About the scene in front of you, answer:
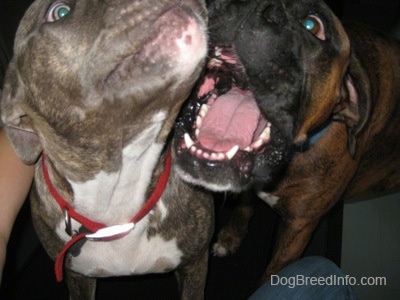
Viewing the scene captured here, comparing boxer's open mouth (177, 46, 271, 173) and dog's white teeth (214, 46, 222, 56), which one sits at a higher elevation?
dog's white teeth (214, 46, 222, 56)

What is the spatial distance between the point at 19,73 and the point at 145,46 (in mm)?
608

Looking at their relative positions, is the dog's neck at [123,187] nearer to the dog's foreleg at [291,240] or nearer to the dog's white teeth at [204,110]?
the dog's white teeth at [204,110]

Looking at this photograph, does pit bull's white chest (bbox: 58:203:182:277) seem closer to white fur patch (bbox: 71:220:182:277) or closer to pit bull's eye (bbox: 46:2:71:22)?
white fur patch (bbox: 71:220:182:277)

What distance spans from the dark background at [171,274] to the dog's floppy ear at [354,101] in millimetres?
1415

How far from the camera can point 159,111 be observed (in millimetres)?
1495

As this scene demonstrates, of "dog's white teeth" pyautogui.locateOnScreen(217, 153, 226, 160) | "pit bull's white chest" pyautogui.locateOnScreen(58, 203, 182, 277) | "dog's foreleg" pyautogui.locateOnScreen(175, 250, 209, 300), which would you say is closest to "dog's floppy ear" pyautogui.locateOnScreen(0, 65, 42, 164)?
"pit bull's white chest" pyautogui.locateOnScreen(58, 203, 182, 277)

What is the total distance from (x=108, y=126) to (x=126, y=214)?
1.79ft

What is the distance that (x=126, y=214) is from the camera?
1896 millimetres

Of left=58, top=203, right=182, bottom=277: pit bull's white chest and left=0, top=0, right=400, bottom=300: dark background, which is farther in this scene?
left=0, top=0, right=400, bottom=300: dark background

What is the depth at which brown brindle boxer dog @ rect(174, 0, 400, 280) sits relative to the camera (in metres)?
1.69

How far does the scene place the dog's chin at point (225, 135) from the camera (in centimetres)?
165

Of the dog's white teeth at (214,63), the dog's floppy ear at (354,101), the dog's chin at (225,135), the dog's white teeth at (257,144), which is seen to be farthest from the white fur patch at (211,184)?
the dog's floppy ear at (354,101)

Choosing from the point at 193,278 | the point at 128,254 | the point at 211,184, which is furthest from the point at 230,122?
the point at 193,278

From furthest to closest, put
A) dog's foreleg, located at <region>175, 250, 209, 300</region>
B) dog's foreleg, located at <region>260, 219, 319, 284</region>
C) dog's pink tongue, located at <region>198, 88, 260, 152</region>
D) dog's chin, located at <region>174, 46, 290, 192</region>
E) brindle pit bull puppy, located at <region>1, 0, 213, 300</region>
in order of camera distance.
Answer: dog's foreleg, located at <region>260, 219, 319, 284</region>
dog's foreleg, located at <region>175, 250, 209, 300</region>
dog's pink tongue, located at <region>198, 88, 260, 152</region>
dog's chin, located at <region>174, 46, 290, 192</region>
brindle pit bull puppy, located at <region>1, 0, 213, 300</region>
